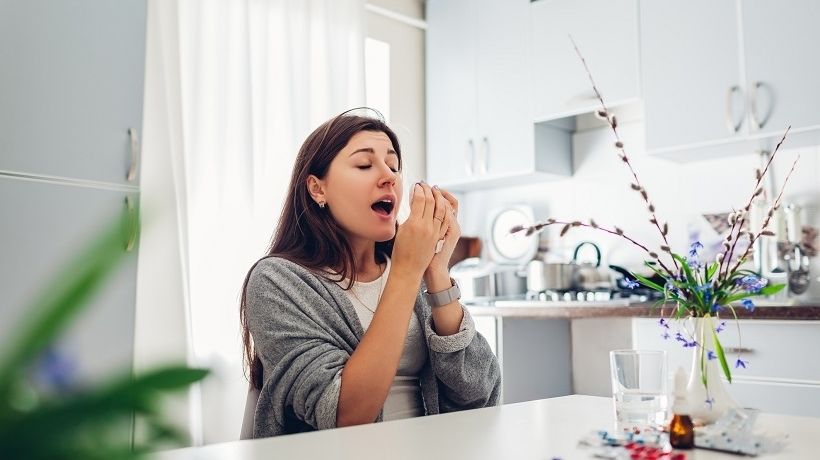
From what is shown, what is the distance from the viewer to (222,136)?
2910 millimetres

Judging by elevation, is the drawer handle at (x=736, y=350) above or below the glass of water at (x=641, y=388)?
below

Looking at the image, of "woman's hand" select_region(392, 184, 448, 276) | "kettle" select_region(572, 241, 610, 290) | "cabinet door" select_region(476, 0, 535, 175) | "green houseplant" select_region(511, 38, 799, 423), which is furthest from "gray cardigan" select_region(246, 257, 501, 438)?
"cabinet door" select_region(476, 0, 535, 175)

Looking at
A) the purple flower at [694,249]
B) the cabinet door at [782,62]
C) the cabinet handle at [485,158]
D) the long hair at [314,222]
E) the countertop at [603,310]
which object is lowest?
the countertop at [603,310]

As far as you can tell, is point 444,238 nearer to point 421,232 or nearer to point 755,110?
point 421,232

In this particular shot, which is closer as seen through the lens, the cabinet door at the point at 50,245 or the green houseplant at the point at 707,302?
the green houseplant at the point at 707,302

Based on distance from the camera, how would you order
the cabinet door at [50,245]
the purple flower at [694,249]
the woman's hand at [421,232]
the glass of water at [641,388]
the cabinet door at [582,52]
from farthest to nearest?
the cabinet door at [582,52] < the cabinet door at [50,245] < the woman's hand at [421,232] < the purple flower at [694,249] < the glass of water at [641,388]

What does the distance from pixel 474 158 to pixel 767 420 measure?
101 inches

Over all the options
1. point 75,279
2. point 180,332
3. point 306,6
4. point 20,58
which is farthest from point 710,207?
point 75,279

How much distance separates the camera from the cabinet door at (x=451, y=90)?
11.6ft

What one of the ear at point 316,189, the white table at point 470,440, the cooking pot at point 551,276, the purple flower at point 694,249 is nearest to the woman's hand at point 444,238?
the ear at point 316,189

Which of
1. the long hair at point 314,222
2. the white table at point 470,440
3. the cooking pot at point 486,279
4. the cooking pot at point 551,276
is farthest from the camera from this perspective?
the cooking pot at point 486,279

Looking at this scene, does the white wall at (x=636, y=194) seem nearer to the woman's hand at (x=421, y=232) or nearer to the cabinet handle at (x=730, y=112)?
the cabinet handle at (x=730, y=112)

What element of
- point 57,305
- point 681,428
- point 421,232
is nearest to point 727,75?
point 421,232

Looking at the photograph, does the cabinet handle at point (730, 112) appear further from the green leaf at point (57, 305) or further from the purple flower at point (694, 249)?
the green leaf at point (57, 305)
